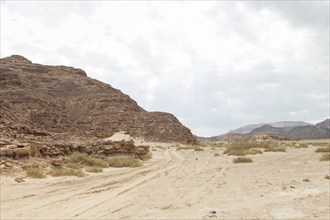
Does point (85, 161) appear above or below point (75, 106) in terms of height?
below

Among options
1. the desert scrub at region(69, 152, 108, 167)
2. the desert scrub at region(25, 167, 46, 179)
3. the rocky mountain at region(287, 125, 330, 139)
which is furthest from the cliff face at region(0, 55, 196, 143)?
the rocky mountain at region(287, 125, 330, 139)

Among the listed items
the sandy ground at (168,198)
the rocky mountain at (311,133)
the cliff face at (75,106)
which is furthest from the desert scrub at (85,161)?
the rocky mountain at (311,133)

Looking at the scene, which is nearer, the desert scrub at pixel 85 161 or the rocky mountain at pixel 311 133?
the desert scrub at pixel 85 161

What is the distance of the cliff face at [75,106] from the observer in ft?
273

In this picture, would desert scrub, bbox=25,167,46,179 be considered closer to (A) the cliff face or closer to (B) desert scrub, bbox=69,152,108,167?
(B) desert scrub, bbox=69,152,108,167

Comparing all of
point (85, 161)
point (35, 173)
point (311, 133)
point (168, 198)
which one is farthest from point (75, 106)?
point (311, 133)

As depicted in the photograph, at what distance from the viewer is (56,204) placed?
10.3 m

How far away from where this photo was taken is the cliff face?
83181mm

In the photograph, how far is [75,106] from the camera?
9575 centimetres

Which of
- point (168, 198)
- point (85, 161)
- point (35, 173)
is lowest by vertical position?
point (168, 198)

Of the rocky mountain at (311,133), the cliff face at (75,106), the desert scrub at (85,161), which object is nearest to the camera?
the desert scrub at (85,161)

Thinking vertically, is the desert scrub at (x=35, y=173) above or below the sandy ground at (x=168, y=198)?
above

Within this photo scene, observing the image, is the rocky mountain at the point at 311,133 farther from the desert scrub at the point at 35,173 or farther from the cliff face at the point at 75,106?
the desert scrub at the point at 35,173

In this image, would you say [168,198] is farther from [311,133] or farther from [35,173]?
[311,133]
